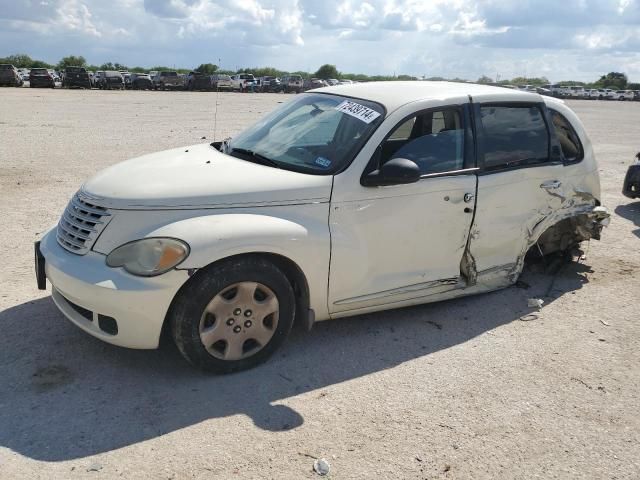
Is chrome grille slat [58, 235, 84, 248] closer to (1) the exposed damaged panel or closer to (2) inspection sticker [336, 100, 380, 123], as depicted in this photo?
(2) inspection sticker [336, 100, 380, 123]

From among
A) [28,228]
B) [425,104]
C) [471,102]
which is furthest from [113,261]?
[28,228]

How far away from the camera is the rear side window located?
5.27 meters

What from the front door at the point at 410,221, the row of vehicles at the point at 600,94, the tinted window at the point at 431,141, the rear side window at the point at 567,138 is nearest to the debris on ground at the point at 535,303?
the front door at the point at 410,221

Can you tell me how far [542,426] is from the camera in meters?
3.42

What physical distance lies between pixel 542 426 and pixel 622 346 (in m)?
1.45

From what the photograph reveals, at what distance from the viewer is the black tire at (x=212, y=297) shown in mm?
3516

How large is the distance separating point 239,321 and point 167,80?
151 feet

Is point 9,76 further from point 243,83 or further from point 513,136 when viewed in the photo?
point 513,136

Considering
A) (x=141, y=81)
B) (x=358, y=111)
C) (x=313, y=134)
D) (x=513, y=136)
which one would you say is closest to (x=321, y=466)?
(x=313, y=134)

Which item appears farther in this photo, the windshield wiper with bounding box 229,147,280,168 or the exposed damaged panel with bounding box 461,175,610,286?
the exposed damaged panel with bounding box 461,175,610,286

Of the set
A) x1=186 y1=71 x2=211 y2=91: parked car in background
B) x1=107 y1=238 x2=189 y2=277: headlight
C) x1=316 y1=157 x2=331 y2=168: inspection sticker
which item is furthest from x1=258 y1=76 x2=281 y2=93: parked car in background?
x1=107 y1=238 x2=189 y2=277: headlight

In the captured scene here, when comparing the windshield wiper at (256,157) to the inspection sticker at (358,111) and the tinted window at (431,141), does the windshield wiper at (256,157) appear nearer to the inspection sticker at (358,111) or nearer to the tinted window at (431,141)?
the inspection sticker at (358,111)

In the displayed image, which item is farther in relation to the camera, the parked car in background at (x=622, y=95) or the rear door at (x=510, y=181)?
the parked car in background at (x=622, y=95)

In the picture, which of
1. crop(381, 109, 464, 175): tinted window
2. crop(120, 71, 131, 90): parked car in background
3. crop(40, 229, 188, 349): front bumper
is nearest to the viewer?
crop(40, 229, 188, 349): front bumper
